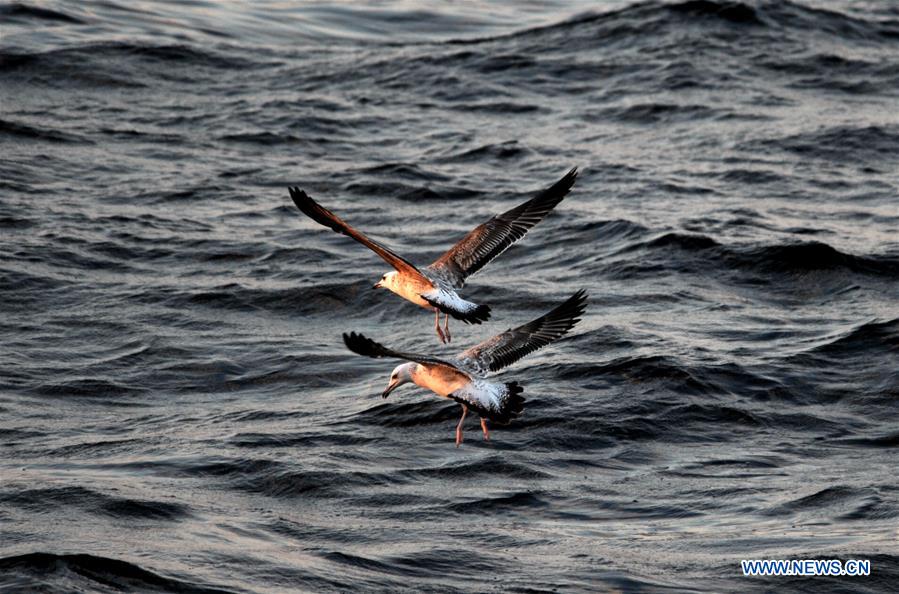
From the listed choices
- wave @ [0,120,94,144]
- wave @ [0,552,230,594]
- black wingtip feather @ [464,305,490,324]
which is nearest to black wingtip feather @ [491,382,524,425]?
black wingtip feather @ [464,305,490,324]

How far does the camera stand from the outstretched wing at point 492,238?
35.1ft

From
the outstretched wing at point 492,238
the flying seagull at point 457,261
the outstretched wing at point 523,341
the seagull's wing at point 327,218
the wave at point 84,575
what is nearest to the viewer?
the seagull's wing at point 327,218

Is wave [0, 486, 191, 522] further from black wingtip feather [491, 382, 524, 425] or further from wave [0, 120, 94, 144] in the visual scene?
wave [0, 120, 94, 144]

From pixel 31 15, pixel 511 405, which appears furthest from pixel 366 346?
pixel 31 15

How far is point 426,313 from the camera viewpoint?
51.8 feet

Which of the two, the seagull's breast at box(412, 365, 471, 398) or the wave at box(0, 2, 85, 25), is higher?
the wave at box(0, 2, 85, 25)

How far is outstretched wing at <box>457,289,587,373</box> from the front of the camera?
1004 cm

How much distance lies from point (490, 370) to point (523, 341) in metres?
0.33

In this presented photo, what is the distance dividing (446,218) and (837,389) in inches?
223

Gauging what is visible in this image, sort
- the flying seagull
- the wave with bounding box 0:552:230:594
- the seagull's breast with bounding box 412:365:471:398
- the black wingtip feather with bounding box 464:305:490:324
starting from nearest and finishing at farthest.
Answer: the black wingtip feather with bounding box 464:305:490:324, the flying seagull, the wave with bounding box 0:552:230:594, the seagull's breast with bounding box 412:365:471:398

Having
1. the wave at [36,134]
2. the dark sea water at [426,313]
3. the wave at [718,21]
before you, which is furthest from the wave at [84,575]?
the wave at [718,21]

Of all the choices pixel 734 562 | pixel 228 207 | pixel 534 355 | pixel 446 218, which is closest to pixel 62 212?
pixel 228 207

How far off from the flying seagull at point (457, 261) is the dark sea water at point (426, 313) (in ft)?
6.04

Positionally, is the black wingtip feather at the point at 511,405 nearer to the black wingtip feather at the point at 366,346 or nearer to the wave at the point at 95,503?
the black wingtip feather at the point at 366,346
